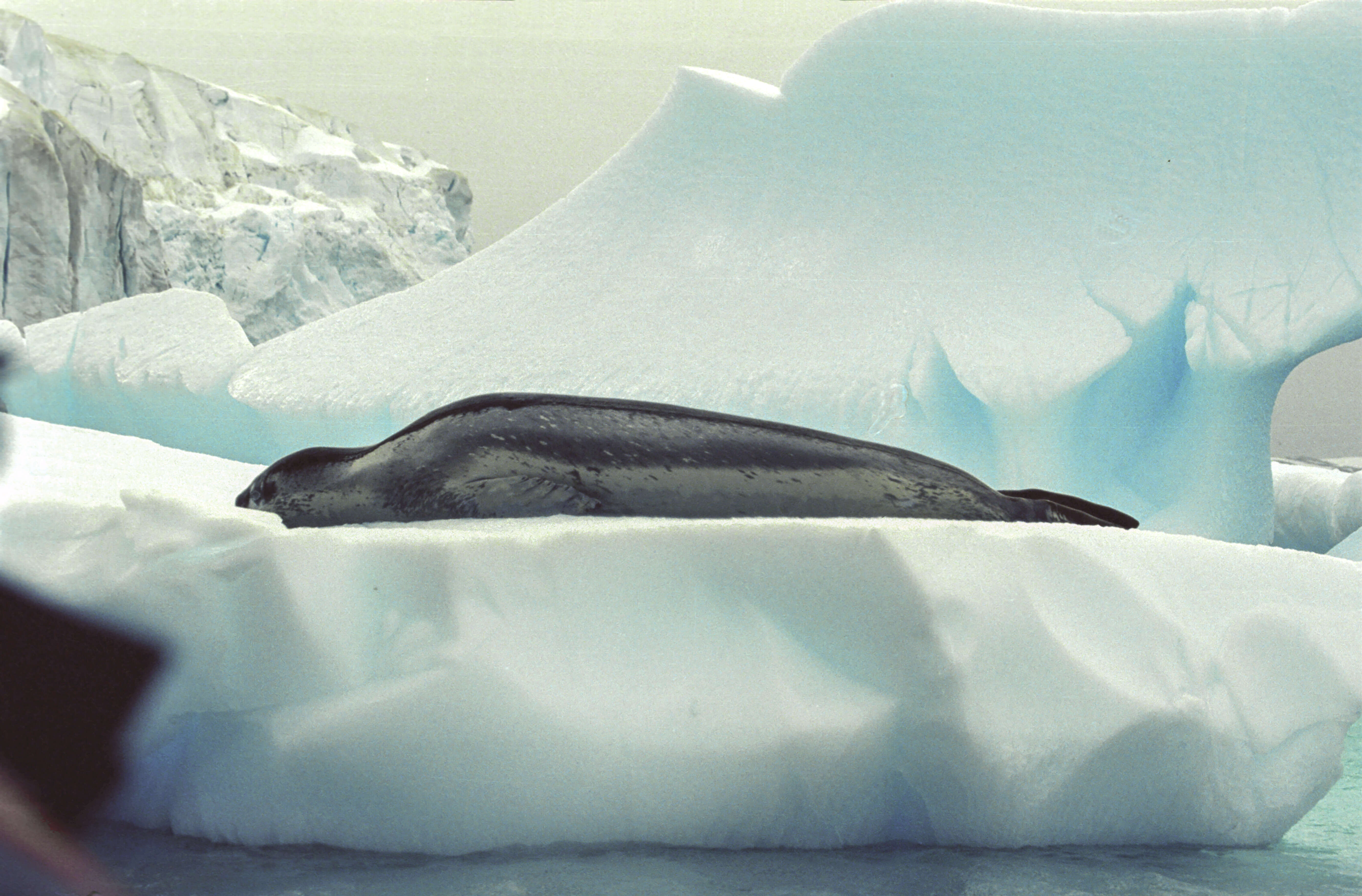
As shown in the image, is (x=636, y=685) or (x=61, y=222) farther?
(x=61, y=222)

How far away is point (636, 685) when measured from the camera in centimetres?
107

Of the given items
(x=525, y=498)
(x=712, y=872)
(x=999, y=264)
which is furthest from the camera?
(x=999, y=264)

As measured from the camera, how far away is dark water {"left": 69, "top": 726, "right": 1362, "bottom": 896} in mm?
942

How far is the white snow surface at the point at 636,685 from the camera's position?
106 centimetres

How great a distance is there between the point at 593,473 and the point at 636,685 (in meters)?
0.31

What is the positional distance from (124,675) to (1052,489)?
3244 millimetres

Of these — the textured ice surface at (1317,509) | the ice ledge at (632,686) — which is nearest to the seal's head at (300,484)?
the ice ledge at (632,686)

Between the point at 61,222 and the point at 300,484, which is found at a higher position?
the point at 300,484

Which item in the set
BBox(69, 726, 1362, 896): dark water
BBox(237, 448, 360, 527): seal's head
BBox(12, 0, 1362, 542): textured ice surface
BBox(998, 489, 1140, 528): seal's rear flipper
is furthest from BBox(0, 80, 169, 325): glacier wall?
BBox(998, 489, 1140, 528): seal's rear flipper

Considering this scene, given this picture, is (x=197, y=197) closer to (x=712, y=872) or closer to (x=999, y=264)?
(x=999, y=264)

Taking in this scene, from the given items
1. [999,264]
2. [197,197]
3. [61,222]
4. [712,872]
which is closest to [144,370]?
[999,264]

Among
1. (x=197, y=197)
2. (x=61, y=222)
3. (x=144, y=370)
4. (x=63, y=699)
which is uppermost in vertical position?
(x=63, y=699)

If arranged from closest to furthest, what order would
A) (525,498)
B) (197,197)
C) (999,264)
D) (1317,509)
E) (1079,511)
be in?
1. (525,498)
2. (1079,511)
3. (999,264)
4. (1317,509)
5. (197,197)

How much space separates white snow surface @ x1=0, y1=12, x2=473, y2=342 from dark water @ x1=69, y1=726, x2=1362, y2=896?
9.72 meters
